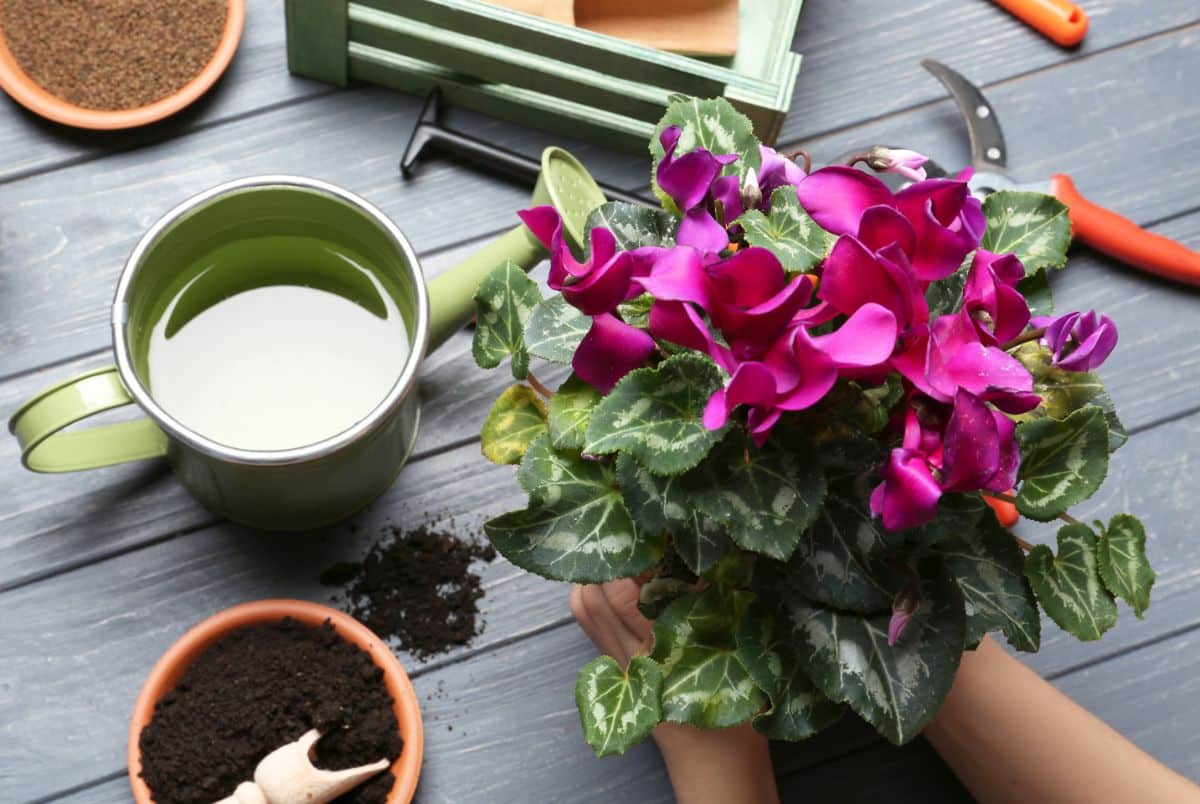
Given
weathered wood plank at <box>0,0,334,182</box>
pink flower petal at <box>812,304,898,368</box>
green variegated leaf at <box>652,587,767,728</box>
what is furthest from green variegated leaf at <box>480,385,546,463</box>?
weathered wood plank at <box>0,0,334,182</box>

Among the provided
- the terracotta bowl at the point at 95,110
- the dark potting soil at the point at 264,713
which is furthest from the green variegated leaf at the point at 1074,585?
the terracotta bowl at the point at 95,110

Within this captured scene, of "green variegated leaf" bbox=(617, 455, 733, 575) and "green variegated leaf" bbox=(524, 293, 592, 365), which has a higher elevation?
"green variegated leaf" bbox=(524, 293, 592, 365)

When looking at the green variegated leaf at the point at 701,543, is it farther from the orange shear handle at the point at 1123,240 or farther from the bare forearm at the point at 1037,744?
the orange shear handle at the point at 1123,240

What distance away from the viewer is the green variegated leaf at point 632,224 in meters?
0.46

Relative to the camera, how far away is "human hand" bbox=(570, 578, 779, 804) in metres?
0.65

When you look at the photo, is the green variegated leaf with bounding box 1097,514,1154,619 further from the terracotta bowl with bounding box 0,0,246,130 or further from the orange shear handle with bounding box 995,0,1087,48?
the terracotta bowl with bounding box 0,0,246,130

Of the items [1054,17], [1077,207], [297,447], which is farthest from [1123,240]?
[297,447]

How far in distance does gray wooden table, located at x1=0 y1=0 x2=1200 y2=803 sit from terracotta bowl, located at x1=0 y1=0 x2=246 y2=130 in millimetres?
20

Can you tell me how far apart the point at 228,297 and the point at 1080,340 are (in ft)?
1.66

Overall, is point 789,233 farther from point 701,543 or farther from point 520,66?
point 520,66

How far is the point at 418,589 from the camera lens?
760 mm

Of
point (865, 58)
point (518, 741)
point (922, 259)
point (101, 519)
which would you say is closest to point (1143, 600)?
point (922, 259)

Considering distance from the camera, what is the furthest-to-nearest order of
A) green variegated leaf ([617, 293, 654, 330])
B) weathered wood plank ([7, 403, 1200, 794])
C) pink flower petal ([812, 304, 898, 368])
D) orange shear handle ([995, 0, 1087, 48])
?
1. orange shear handle ([995, 0, 1087, 48])
2. weathered wood plank ([7, 403, 1200, 794])
3. green variegated leaf ([617, 293, 654, 330])
4. pink flower petal ([812, 304, 898, 368])

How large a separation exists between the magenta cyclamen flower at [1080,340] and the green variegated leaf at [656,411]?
12 cm
